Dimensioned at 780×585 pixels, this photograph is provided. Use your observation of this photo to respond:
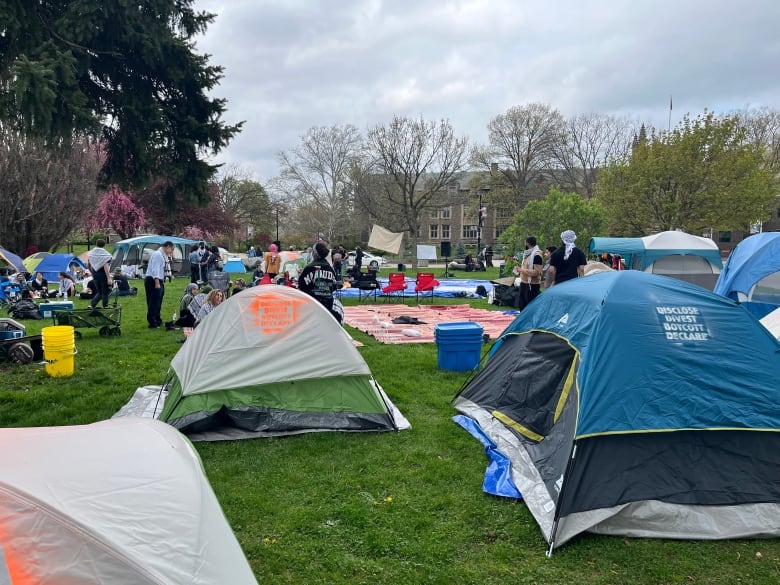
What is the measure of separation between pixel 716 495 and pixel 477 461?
1902mm

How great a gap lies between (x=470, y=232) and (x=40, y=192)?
48326 mm

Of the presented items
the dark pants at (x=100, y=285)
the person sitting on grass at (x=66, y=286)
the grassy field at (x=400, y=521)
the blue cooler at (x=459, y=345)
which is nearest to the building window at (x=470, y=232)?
the person sitting on grass at (x=66, y=286)

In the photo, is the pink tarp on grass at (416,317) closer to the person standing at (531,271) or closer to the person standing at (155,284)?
the person standing at (531,271)

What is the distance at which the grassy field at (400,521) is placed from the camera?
11.0ft

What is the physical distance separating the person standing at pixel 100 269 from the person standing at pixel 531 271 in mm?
8901

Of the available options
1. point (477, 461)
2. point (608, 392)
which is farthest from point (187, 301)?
point (608, 392)

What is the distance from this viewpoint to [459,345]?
7.81 meters

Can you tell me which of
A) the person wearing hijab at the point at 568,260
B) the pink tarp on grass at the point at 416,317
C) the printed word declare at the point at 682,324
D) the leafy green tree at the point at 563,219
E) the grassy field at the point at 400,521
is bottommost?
the grassy field at the point at 400,521

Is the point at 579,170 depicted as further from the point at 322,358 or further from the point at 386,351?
the point at 322,358

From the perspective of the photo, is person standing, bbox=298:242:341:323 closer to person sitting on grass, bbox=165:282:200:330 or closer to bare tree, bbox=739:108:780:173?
person sitting on grass, bbox=165:282:200:330

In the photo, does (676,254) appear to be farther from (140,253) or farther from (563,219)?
(140,253)

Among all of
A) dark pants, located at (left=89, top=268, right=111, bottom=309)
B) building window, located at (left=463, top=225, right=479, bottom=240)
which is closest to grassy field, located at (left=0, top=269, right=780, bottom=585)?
dark pants, located at (left=89, top=268, right=111, bottom=309)

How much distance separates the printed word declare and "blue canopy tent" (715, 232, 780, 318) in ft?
23.5

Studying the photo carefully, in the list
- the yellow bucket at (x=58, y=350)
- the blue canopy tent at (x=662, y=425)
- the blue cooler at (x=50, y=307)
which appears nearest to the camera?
the blue canopy tent at (x=662, y=425)
